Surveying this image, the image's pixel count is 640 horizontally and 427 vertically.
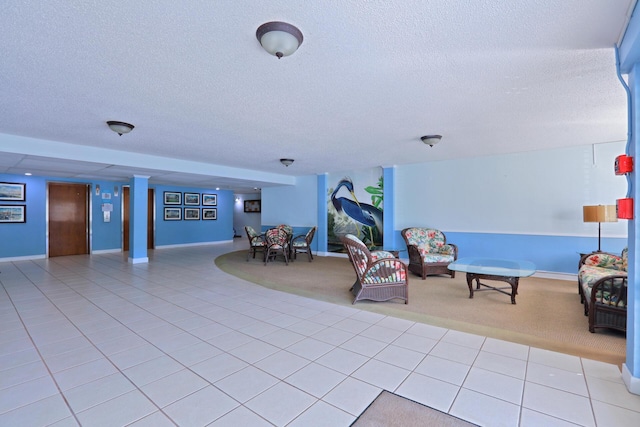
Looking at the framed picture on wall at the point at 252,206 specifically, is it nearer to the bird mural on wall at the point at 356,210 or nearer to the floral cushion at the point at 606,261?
the bird mural on wall at the point at 356,210

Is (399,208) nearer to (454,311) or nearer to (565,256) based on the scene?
(565,256)

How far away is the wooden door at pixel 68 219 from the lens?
7953 mm

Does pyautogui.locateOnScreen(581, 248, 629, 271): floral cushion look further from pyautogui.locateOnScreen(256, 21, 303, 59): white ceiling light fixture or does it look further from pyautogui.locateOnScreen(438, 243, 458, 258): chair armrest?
pyautogui.locateOnScreen(256, 21, 303, 59): white ceiling light fixture

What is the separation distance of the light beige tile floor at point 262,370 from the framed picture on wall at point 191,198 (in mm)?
6804

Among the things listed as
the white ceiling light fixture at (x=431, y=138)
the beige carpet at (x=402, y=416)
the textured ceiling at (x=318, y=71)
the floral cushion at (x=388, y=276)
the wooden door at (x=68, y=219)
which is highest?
the textured ceiling at (x=318, y=71)

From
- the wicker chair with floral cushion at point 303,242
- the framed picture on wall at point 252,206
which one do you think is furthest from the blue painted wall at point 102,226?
the wicker chair with floral cushion at point 303,242

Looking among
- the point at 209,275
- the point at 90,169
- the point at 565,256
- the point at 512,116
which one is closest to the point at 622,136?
the point at 565,256

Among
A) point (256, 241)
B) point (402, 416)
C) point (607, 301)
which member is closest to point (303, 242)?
point (256, 241)

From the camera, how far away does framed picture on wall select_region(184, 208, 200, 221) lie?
1051 centimetres

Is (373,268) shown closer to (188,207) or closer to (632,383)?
(632,383)

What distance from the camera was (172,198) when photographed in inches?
399

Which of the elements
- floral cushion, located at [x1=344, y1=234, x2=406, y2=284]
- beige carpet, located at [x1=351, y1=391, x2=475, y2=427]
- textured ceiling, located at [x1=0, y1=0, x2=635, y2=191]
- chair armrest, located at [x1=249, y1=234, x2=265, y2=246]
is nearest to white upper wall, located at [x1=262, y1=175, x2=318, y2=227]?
chair armrest, located at [x1=249, y1=234, x2=265, y2=246]

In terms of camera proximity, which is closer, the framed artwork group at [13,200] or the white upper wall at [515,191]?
the white upper wall at [515,191]

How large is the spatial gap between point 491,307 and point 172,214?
9.69 metres
